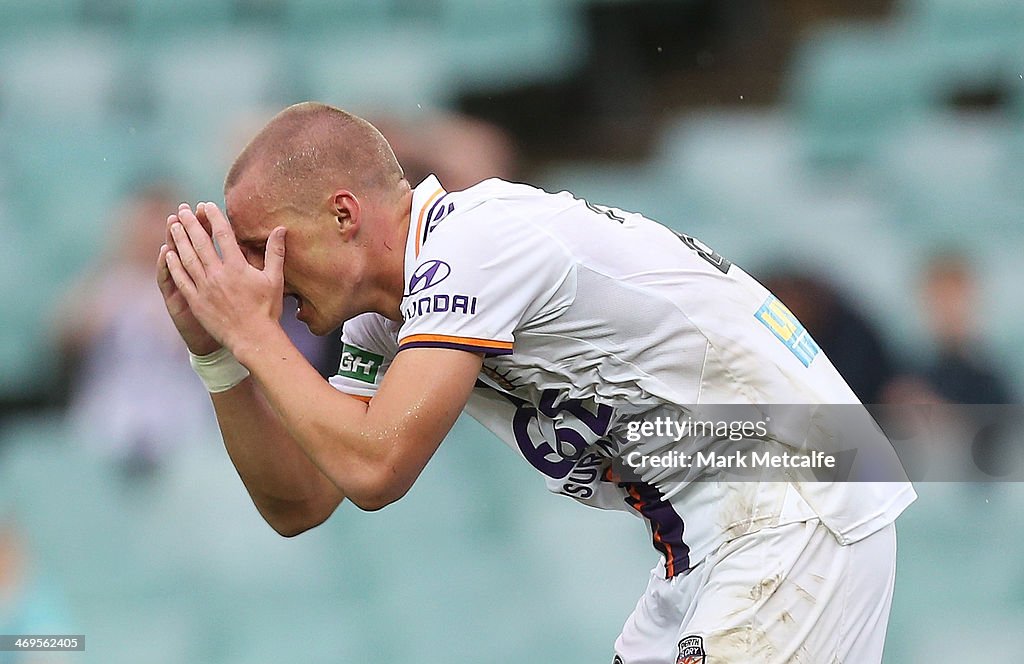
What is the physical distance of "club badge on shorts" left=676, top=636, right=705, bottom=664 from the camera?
1.93 m

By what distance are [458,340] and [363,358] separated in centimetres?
57

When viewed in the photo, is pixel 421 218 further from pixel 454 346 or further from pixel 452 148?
pixel 452 148

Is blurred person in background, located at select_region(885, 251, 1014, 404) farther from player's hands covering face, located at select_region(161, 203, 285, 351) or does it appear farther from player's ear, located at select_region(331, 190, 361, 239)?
player's hands covering face, located at select_region(161, 203, 285, 351)

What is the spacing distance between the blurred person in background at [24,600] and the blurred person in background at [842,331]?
8.87ft

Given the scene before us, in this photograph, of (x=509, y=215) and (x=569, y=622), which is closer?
(x=509, y=215)

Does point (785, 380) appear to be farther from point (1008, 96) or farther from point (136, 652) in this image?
point (1008, 96)

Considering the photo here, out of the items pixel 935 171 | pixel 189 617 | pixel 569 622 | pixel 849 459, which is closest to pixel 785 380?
pixel 849 459

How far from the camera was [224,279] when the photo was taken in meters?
1.90

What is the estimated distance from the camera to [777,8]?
5234mm

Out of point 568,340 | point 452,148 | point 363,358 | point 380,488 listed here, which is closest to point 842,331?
point 452,148

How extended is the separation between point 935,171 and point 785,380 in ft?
11.0

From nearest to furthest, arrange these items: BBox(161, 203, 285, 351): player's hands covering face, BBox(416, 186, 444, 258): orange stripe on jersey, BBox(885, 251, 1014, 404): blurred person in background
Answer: BBox(161, 203, 285, 351): player's hands covering face
BBox(416, 186, 444, 258): orange stripe on jersey
BBox(885, 251, 1014, 404): blurred person in background

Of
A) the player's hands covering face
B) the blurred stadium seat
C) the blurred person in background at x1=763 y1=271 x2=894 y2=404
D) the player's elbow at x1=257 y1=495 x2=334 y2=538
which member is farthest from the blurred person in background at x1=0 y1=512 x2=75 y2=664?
the blurred stadium seat

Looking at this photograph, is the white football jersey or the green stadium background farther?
the green stadium background
